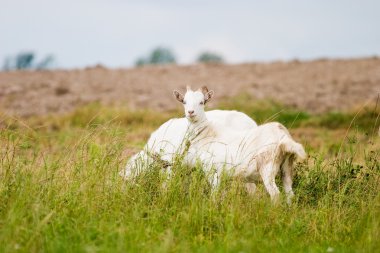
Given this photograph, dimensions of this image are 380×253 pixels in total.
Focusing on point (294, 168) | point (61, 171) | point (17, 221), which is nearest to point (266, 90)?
point (294, 168)

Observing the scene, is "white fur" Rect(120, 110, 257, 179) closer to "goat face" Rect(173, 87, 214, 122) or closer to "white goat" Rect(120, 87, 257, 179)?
"white goat" Rect(120, 87, 257, 179)

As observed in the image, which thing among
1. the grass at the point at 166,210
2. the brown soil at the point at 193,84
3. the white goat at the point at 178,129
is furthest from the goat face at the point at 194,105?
the brown soil at the point at 193,84

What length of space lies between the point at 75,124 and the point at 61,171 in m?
11.3

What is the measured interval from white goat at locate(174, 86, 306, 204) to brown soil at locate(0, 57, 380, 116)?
12.5m

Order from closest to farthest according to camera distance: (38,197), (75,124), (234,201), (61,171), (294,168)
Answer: (38,197)
(234,201)
(61,171)
(294,168)
(75,124)

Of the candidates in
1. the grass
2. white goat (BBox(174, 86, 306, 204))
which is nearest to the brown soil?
white goat (BBox(174, 86, 306, 204))

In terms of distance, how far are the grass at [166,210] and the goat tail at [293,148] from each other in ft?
1.75

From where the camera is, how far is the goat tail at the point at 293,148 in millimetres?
7027

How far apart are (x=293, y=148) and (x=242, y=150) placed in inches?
33.7

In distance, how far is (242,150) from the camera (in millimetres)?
7770

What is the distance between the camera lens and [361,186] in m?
7.52

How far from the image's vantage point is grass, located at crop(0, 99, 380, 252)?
5930 mm

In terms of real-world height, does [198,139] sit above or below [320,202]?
above

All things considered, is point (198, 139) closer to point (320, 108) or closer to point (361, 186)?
point (361, 186)
